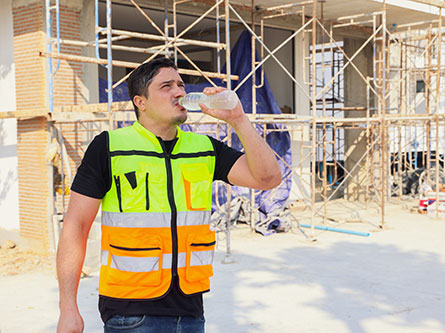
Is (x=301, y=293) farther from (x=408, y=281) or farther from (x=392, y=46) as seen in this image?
(x=392, y=46)

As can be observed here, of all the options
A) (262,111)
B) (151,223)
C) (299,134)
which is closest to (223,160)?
(151,223)

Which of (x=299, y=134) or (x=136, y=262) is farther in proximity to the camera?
(x=299, y=134)

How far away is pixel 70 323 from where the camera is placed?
8.12ft

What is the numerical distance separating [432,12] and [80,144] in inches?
395

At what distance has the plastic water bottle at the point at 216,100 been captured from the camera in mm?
2568

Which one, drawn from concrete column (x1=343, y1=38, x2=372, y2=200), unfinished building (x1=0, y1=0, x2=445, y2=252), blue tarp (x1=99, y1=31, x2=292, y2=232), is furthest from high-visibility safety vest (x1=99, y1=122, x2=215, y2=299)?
concrete column (x1=343, y1=38, x2=372, y2=200)

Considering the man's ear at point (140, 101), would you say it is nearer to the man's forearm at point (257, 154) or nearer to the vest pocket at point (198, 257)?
the man's forearm at point (257, 154)

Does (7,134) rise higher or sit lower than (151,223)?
higher

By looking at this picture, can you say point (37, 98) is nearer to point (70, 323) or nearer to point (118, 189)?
point (118, 189)

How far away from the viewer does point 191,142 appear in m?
2.88

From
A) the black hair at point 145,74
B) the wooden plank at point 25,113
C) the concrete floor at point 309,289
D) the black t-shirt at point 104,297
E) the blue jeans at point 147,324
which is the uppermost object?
the wooden plank at point 25,113

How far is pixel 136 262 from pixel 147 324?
0.26m

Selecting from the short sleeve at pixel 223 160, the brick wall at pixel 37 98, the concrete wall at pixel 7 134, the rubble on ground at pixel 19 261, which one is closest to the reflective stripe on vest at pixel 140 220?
the short sleeve at pixel 223 160

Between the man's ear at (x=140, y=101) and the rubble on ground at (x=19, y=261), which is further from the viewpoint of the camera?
the rubble on ground at (x=19, y=261)
